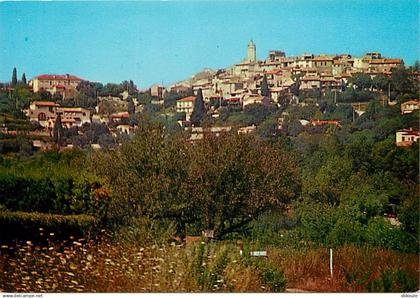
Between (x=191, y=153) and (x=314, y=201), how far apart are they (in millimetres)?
1537

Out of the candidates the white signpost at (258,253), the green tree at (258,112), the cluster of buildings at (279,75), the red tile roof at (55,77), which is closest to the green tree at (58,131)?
the red tile roof at (55,77)

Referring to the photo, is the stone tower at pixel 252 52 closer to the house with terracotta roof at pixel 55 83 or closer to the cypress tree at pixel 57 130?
the house with terracotta roof at pixel 55 83

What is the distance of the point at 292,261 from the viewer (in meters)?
10.0

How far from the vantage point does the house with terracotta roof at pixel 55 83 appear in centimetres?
1028

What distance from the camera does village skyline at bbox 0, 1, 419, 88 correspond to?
392 inches

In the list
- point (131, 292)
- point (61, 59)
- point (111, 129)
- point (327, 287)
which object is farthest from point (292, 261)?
point (61, 59)

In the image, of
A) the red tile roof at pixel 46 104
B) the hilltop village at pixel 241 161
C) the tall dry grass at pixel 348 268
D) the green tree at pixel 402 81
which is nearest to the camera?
the tall dry grass at pixel 348 268

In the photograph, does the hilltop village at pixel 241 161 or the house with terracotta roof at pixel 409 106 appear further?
the house with terracotta roof at pixel 409 106

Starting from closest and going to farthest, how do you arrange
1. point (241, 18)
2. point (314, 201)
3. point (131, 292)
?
point (131, 292), point (241, 18), point (314, 201)

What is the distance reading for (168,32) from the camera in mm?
10141

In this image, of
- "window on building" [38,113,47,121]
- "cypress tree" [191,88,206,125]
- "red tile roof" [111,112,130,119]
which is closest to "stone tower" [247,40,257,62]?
"cypress tree" [191,88,206,125]

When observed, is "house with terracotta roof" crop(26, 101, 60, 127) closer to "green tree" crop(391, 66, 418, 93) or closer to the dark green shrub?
the dark green shrub

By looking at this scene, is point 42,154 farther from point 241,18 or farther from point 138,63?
point 241,18

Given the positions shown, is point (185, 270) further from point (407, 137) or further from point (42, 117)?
point (407, 137)
